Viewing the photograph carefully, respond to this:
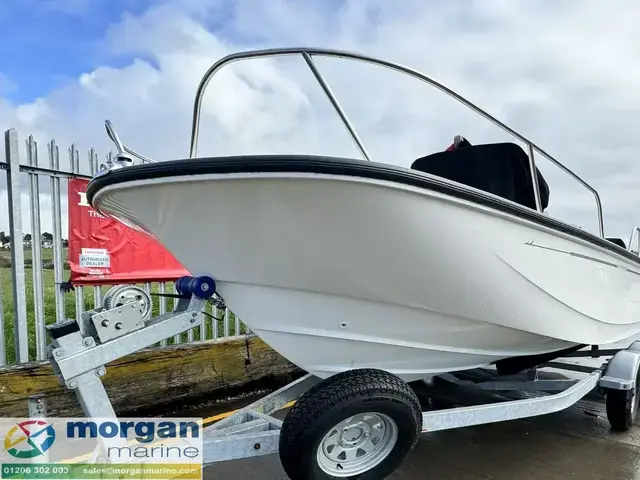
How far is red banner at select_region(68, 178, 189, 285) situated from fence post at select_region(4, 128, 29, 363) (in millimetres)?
421

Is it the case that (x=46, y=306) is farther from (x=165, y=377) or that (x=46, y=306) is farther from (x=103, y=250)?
(x=165, y=377)

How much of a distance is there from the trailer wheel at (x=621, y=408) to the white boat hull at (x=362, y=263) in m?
0.88

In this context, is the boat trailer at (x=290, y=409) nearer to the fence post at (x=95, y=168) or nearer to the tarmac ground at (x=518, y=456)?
the tarmac ground at (x=518, y=456)

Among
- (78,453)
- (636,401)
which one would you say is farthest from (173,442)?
(636,401)

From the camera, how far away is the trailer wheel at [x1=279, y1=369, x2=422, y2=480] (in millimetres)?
2008

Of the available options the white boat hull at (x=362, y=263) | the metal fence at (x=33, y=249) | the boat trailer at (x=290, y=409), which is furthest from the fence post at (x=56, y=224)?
the boat trailer at (x=290, y=409)

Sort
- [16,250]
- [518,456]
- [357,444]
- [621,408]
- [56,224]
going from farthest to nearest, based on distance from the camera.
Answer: [56,224] → [16,250] → [621,408] → [518,456] → [357,444]

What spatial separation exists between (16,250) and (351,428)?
277 cm

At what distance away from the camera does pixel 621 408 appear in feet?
10.8

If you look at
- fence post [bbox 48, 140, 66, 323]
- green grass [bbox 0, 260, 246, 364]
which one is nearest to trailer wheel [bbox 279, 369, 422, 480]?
green grass [bbox 0, 260, 246, 364]

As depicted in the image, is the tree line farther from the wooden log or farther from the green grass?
the wooden log

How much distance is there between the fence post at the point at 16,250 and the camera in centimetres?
341

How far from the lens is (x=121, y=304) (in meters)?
2.18

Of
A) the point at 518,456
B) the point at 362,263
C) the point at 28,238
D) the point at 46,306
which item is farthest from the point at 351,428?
the point at 46,306
